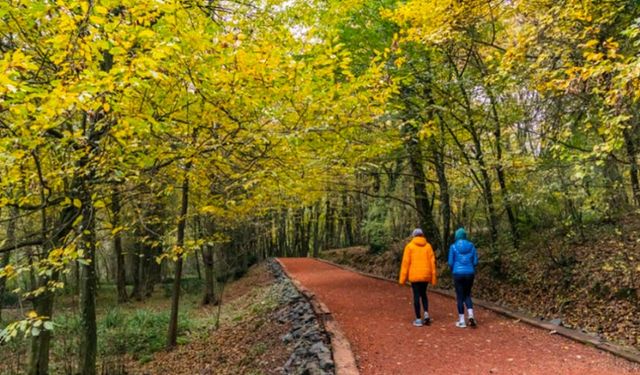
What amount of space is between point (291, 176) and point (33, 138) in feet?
10.6

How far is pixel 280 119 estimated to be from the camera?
5543 millimetres

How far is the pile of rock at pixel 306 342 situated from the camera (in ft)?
18.1

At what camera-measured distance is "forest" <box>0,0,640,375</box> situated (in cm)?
418

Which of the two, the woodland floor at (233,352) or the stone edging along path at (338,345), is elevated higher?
the stone edging along path at (338,345)

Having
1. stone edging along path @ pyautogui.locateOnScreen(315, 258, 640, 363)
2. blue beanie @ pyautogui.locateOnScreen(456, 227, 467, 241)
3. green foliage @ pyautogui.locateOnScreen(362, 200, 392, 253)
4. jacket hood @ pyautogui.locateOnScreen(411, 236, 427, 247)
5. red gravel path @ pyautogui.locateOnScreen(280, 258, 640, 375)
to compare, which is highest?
Answer: green foliage @ pyautogui.locateOnScreen(362, 200, 392, 253)

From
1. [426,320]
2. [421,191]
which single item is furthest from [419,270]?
[421,191]

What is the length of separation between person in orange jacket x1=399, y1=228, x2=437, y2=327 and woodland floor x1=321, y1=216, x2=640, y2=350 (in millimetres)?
2339

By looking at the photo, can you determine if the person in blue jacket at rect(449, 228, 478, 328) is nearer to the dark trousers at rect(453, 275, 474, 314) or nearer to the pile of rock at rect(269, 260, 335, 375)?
the dark trousers at rect(453, 275, 474, 314)

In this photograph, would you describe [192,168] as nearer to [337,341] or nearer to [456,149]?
[337,341]

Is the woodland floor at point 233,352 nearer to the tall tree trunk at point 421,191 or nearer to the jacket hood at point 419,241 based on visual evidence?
the jacket hood at point 419,241

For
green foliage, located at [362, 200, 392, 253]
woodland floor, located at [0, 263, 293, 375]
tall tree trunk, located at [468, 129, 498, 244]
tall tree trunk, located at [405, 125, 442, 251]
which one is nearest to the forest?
tall tree trunk, located at [468, 129, 498, 244]

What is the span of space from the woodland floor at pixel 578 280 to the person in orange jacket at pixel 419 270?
2.34 meters

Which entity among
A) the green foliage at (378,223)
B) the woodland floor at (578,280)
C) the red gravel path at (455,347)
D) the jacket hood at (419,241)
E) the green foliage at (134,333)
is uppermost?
the green foliage at (378,223)

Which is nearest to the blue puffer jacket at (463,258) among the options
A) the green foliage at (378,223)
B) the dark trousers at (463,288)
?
the dark trousers at (463,288)
